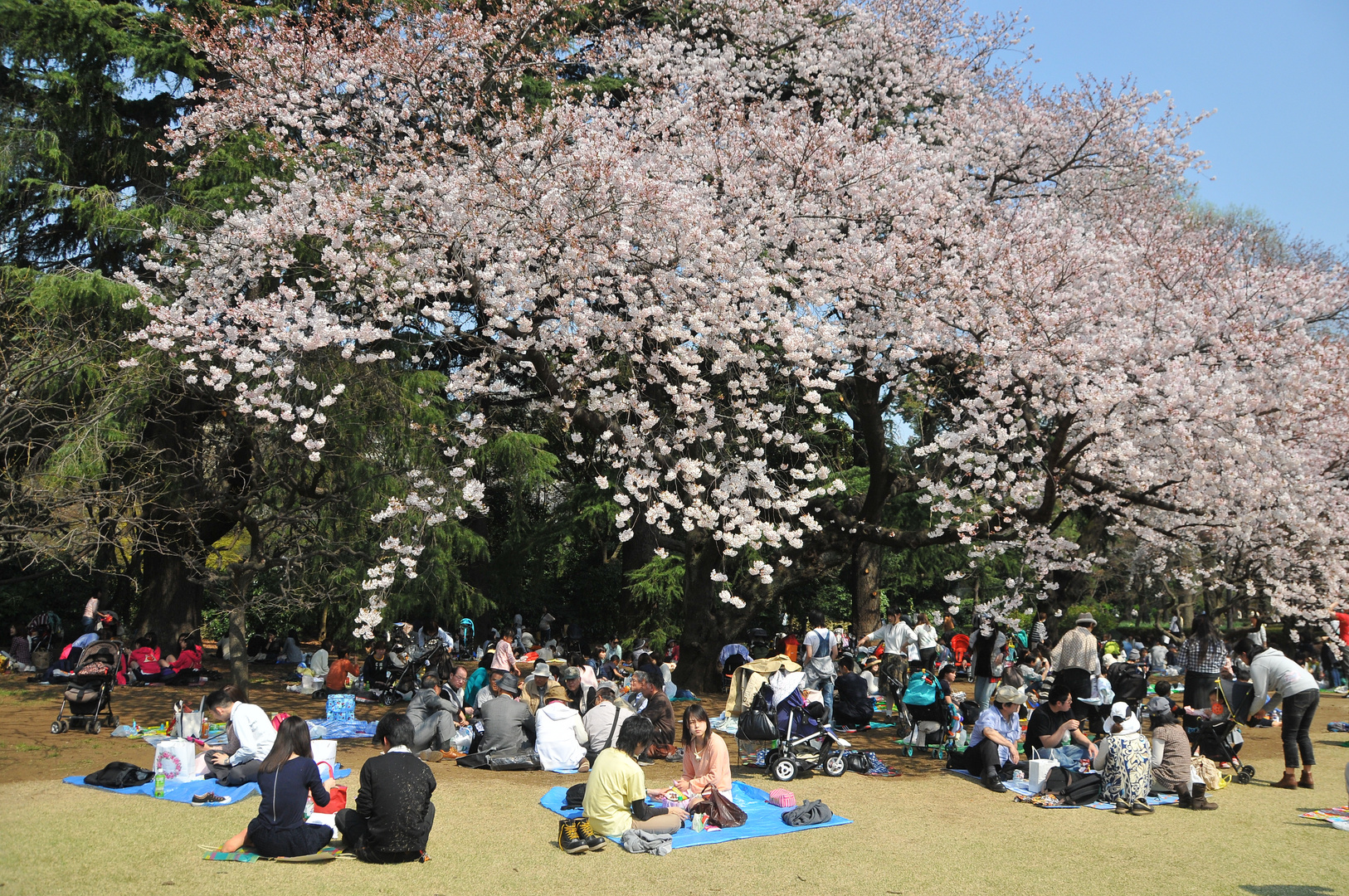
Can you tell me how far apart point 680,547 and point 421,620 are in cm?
588

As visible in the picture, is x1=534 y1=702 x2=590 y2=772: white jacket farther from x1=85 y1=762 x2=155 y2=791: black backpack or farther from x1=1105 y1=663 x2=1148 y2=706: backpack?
x1=1105 y1=663 x2=1148 y2=706: backpack

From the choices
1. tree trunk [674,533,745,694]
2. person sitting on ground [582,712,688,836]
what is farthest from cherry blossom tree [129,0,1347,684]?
person sitting on ground [582,712,688,836]

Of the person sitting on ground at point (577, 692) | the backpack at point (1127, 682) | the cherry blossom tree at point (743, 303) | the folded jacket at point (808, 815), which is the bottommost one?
the folded jacket at point (808, 815)

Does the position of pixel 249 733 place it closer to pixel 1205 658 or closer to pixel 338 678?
pixel 338 678

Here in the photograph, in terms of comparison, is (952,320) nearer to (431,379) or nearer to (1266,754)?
(1266,754)

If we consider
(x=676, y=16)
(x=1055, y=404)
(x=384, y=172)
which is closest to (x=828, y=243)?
(x=1055, y=404)

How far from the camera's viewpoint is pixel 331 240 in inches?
467

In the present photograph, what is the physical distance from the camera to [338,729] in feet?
36.0

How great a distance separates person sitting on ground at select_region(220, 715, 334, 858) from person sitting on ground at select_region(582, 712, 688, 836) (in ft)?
5.98

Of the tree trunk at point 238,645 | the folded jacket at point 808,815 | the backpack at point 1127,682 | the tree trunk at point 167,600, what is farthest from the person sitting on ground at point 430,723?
the tree trunk at point 167,600

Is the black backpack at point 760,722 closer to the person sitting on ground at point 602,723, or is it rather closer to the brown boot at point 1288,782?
the person sitting on ground at point 602,723

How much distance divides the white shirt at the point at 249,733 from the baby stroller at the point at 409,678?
4.61 m

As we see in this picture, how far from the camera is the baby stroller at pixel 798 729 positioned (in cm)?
898

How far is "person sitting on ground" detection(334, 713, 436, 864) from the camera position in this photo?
5.89 metres
